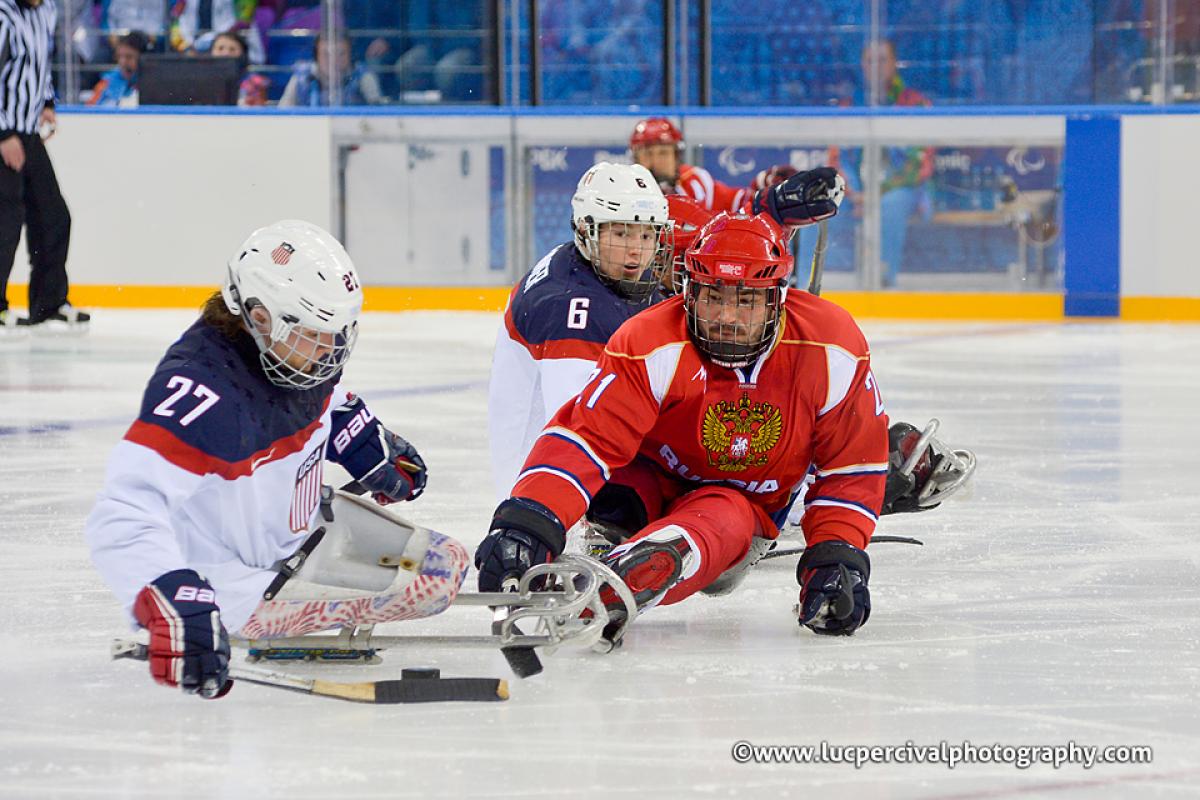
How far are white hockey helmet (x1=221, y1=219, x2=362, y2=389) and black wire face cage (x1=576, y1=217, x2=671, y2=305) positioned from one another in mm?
1151

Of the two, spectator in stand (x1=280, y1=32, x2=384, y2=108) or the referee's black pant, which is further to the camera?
spectator in stand (x1=280, y1=32, x2=384, y2=108)

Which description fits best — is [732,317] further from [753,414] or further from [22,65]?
[22,65]

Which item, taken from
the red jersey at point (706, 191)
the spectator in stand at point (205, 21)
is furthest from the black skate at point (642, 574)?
the spectator in stand at point (205, 21)

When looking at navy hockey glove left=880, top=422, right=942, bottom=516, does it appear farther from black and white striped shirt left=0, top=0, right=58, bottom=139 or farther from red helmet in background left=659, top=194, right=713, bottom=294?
black and white striped shirt left=0, top=0, right=58, bottom=139

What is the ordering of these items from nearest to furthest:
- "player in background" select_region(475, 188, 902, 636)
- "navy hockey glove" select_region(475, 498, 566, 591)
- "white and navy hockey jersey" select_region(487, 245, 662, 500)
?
"navy hockey glove" select_region(475, 498, 566, 591) → "player in background" select_region(475, 188, 902, 636) → "white and navy hockey jersey" select_region(487, 245, 662, 500)

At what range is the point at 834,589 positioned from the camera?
2926 millimetres

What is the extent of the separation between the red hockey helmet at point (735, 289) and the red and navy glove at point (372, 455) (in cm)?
53

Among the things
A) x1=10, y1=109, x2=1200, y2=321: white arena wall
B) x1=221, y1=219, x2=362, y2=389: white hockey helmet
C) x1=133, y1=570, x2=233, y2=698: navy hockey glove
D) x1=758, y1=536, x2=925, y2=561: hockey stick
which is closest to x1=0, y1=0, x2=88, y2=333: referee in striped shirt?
x1=10, y1=109, x2=1200, y2=321: white arena wall

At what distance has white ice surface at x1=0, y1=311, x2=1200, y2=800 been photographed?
224cm

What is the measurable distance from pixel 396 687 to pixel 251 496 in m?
0.34

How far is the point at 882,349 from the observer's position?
8.12 m

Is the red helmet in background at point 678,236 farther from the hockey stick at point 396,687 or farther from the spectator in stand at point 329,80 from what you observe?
the spectator in stand at point 329,80

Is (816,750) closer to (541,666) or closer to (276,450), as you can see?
(541,666)

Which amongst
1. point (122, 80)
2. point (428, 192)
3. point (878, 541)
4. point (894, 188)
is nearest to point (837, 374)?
point (878, 541)
